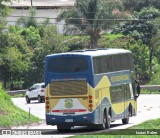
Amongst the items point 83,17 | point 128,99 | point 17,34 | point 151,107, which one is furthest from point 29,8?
point 128,99

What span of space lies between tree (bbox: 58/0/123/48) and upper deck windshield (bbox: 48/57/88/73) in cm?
4452

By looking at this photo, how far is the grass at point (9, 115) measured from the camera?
36.6 metres

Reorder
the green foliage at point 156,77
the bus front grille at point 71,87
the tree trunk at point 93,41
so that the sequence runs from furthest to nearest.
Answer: the tree trunk at point 93,41
the green foliage at point 156,77
the bus front grille at point 71,87

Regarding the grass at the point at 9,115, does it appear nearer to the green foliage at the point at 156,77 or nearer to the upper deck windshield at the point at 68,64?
the upper deck windshield at the point at 68,64

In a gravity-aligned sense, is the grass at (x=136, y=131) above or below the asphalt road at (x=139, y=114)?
above

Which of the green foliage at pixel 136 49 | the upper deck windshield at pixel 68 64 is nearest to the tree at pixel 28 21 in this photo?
the green foliage at pixel 136 49

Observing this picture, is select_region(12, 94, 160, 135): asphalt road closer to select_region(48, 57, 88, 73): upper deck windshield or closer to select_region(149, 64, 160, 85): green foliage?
select_region(48, 57, 88, 73): upper deck windshield

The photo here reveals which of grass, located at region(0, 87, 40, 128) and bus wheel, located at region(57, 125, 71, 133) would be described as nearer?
bus wheel, located at region(57, 125, 71, 133)

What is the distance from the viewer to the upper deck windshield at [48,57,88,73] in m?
32.5

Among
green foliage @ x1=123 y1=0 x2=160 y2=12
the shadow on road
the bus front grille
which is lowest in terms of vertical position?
the shadow on road

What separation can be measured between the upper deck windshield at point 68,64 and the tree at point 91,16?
44521 mm

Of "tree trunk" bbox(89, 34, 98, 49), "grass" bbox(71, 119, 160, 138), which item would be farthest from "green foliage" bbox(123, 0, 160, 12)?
"grass" bbox(71, 119, 160, 138)

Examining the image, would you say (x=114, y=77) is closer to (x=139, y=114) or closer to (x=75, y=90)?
(x=75, y=90)

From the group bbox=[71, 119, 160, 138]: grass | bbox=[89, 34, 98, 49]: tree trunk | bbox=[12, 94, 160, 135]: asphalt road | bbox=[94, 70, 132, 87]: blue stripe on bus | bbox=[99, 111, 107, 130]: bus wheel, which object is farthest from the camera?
bbox=[89, 34, 98, 49]: tree trunk
